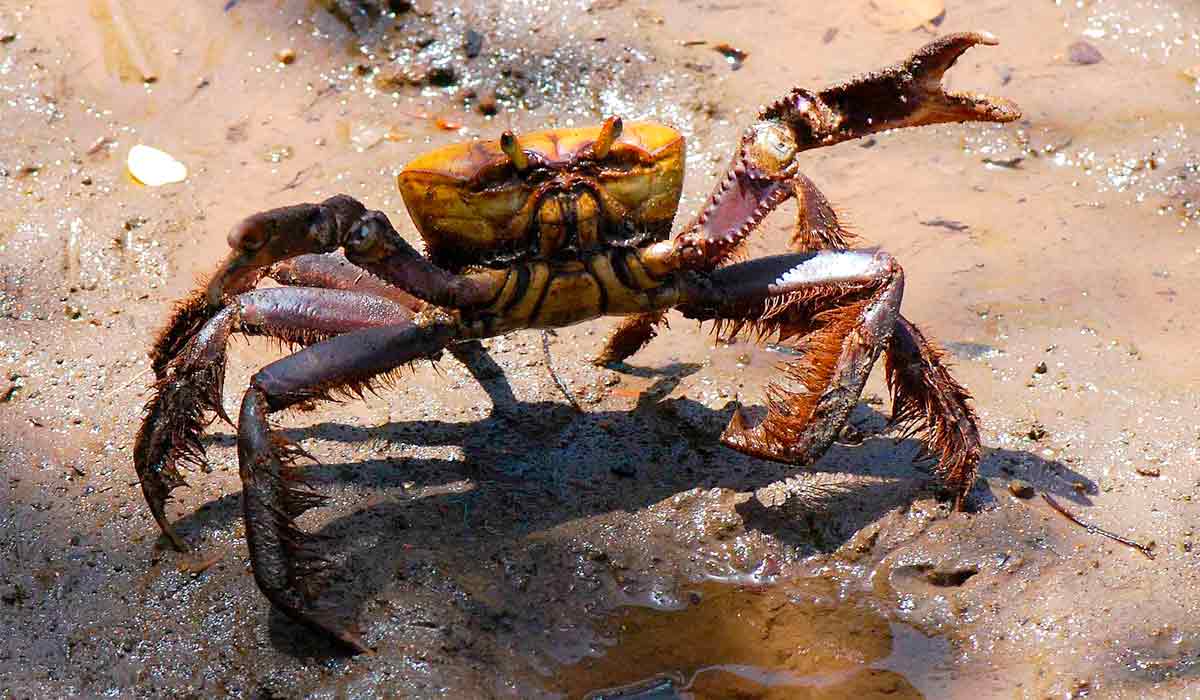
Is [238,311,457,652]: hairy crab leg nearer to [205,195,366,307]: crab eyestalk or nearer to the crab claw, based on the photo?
[205,195,366,307]: crab eyestalk

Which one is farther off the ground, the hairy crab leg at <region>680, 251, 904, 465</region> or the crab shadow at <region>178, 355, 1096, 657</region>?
the hairy crab leg at <region>680, 251, 904, 465</region>

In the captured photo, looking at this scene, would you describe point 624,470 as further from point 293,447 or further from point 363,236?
point 363,236

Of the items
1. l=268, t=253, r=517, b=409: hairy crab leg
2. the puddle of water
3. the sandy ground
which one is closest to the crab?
l=268, t=253, r=517, b=409: hairy crab leg

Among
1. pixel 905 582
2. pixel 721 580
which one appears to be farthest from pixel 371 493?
pixel 905 582

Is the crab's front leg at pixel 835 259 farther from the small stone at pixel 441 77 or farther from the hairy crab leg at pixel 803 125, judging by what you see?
the small stone at pixel 441 77

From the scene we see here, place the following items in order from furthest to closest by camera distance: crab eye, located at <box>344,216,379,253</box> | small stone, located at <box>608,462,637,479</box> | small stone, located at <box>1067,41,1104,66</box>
Answer: small stone, located at <box>1067,41,1104,66</box>, small stone, located at <box>608,462,637,479</box>, crab eye, located at <box>344,216,379,253</box>

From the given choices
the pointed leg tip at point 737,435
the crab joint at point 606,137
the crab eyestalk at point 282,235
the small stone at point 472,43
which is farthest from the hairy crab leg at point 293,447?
the small stone at point 472,43

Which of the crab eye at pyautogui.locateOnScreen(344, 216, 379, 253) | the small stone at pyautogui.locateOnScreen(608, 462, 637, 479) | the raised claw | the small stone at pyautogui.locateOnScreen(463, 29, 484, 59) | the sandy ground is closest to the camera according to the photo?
the crab eye at pyautogui.locateOnScreen(344, 216, 379, 253)

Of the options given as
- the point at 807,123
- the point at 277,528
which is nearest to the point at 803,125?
the point at 807,123
